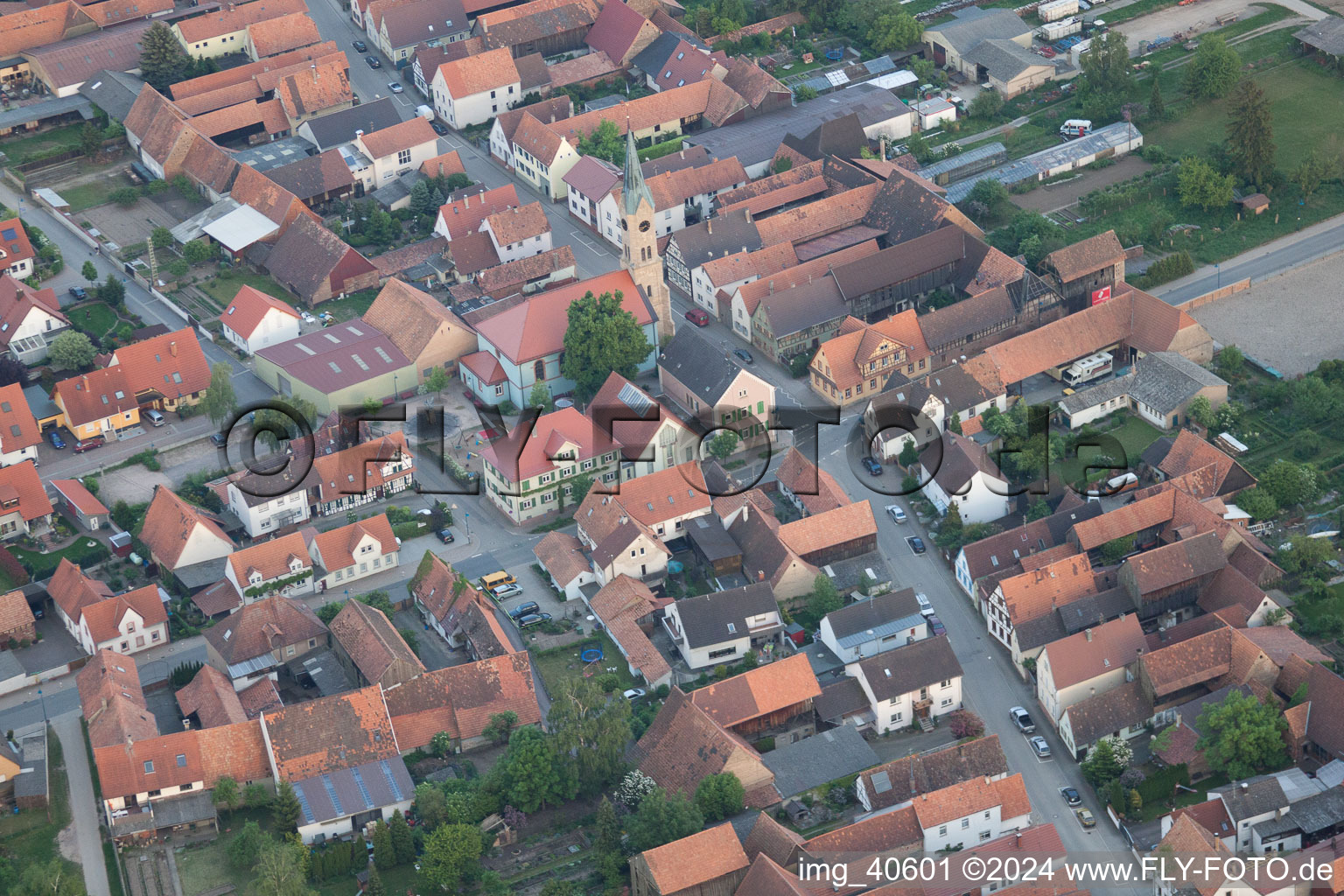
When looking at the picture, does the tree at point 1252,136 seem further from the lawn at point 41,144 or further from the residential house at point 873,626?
the lawn at point 41,144

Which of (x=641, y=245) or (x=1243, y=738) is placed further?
(x=641, y=245)

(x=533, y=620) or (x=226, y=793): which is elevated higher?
(x=226, y=793)

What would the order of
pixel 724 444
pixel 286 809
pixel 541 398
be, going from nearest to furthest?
pixel 286 809 → pixel 724 444 → pixel 541 398

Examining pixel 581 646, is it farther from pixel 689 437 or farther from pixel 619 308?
pixel 619 308

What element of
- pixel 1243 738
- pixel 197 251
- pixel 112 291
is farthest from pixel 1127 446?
pixel 112 291

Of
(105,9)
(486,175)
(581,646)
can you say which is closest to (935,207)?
(486,175)

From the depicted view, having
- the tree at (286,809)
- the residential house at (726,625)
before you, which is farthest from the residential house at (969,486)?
the tree at (286,809)

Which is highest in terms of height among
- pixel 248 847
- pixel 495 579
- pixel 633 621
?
pixel 248 847

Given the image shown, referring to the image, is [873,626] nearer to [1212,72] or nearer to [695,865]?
[695,865]

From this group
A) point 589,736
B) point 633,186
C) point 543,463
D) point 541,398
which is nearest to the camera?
point 589,736
